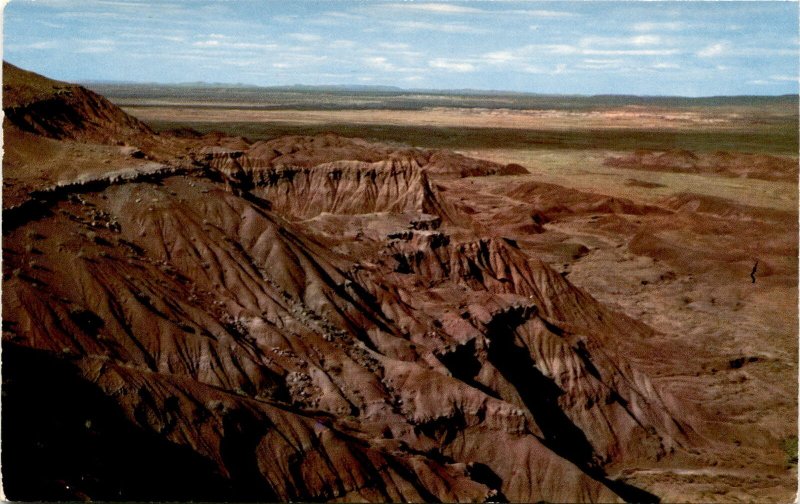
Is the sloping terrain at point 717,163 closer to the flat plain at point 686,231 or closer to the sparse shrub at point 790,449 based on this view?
the flat plain at point 686,231

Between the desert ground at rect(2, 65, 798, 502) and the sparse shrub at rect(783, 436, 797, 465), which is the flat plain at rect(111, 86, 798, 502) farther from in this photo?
the desert ground at rect(2, 65, 798, 502)

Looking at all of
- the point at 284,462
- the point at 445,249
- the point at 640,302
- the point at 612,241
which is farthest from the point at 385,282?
the point at 612,241

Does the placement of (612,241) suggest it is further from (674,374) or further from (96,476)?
(96,476)

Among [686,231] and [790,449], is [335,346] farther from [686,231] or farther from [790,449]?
[686,231]

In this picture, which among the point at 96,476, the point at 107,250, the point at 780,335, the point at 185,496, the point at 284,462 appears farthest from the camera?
the point at 780,335

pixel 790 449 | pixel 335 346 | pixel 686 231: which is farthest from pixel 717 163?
pixel 335 346

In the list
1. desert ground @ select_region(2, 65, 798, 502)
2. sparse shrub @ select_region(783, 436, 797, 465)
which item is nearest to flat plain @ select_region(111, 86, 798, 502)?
sparse shrub @ select_region(783, 436, 797, 465)

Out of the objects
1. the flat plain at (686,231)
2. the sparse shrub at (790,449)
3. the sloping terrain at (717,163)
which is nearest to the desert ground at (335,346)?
the sparse shrub at (790,449)

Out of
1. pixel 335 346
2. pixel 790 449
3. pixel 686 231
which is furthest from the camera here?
pixel 686 231
